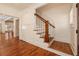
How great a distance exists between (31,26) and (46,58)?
242 cm

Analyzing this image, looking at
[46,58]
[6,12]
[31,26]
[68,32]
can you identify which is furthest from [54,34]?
[46,58]

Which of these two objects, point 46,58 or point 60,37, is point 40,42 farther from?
point 46,58

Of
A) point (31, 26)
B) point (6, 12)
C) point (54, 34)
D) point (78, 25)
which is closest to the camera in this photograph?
point (78, 25)

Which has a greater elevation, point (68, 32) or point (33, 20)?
point (33, 20)

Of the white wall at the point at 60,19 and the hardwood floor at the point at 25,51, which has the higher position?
the white wall at the point at 60,19

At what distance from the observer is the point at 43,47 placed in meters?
3.23

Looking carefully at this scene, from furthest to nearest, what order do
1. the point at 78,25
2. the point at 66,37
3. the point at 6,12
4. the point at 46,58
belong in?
the point at 66,37 < the point at 6,12 < the point at 78,25 < the point at 46,58

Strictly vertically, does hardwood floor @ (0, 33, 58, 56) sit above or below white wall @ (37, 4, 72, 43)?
below

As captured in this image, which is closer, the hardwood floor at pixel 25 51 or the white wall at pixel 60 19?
the hardwood floor at pixel 25 51

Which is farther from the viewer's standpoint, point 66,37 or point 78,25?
point 66,37

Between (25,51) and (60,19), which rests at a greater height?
(60,19)

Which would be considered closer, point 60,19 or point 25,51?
point 25,51

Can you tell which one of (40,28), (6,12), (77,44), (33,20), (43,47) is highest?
(6,12)

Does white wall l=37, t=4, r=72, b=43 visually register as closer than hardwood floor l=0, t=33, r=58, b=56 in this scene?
No
